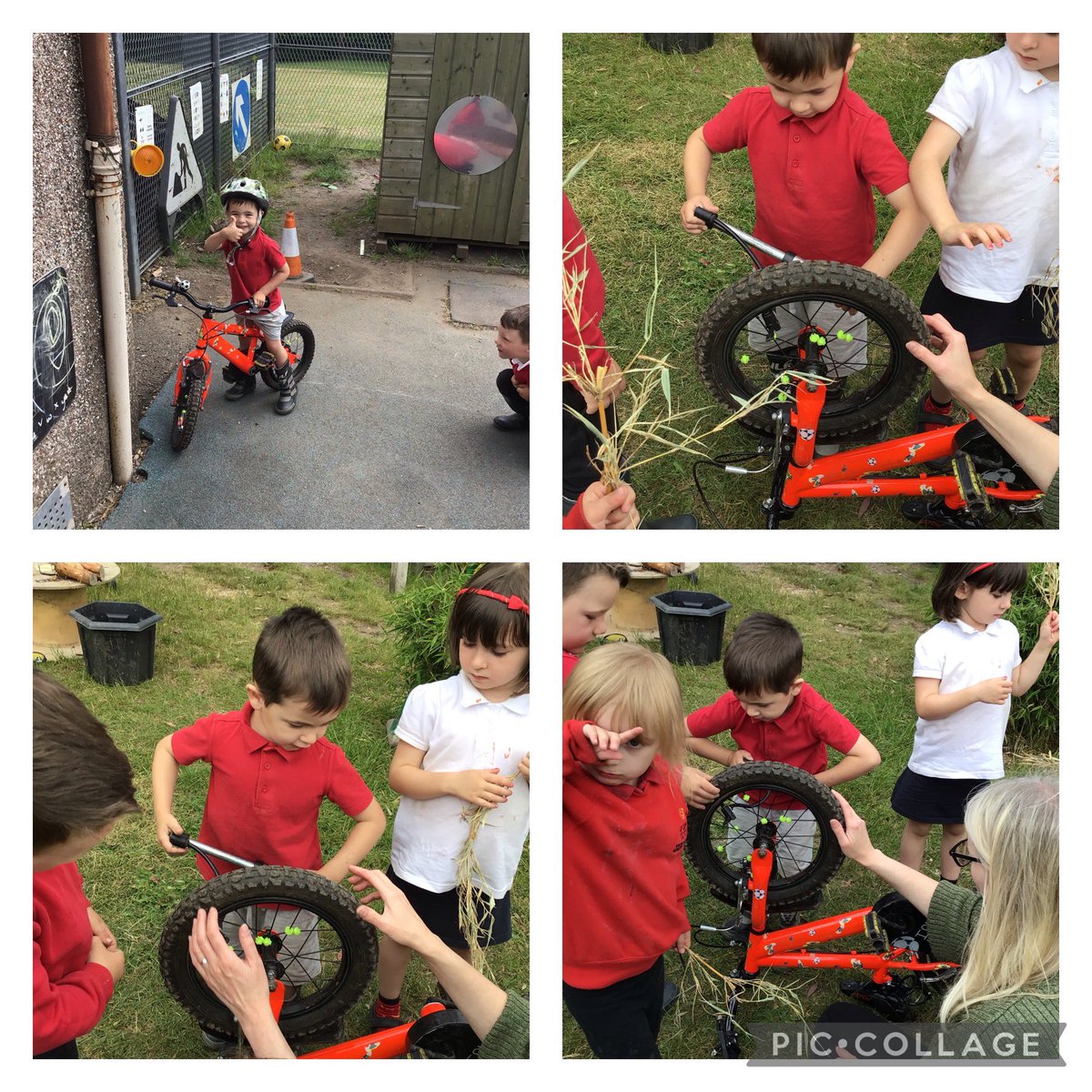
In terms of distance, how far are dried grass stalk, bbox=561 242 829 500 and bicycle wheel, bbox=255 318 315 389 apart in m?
1.66

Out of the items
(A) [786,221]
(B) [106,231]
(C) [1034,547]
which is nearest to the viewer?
(C) [1034,547]

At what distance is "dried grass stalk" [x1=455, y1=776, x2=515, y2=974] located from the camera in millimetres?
1784

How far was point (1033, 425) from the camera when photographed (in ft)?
5.21

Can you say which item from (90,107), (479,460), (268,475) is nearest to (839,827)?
(479,460)

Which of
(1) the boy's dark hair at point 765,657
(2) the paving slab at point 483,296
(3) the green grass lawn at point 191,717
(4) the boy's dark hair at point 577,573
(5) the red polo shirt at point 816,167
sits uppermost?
(5) the red polo shirt at point 816,167

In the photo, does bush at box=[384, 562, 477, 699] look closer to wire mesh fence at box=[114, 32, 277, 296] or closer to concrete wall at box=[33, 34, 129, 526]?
concrete wall at box=[33, 34, 129, 526]

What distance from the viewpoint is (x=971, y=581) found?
2119mm

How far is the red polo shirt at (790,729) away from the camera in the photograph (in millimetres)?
2186

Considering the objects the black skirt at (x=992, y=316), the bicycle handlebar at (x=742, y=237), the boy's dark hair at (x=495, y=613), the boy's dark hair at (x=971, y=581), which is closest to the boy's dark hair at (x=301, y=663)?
the boy's dark hair at (x=495, y=613)

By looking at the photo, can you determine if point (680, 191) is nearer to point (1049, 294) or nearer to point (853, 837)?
point (1049, 294)

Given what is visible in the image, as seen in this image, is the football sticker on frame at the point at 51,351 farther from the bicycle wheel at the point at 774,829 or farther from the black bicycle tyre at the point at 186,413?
the bicycle wheel at the point at 774,829

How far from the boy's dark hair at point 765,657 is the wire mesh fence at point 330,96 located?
3621 millimetres

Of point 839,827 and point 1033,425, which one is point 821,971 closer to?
point 839,827

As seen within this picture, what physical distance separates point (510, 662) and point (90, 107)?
1.67 metres
